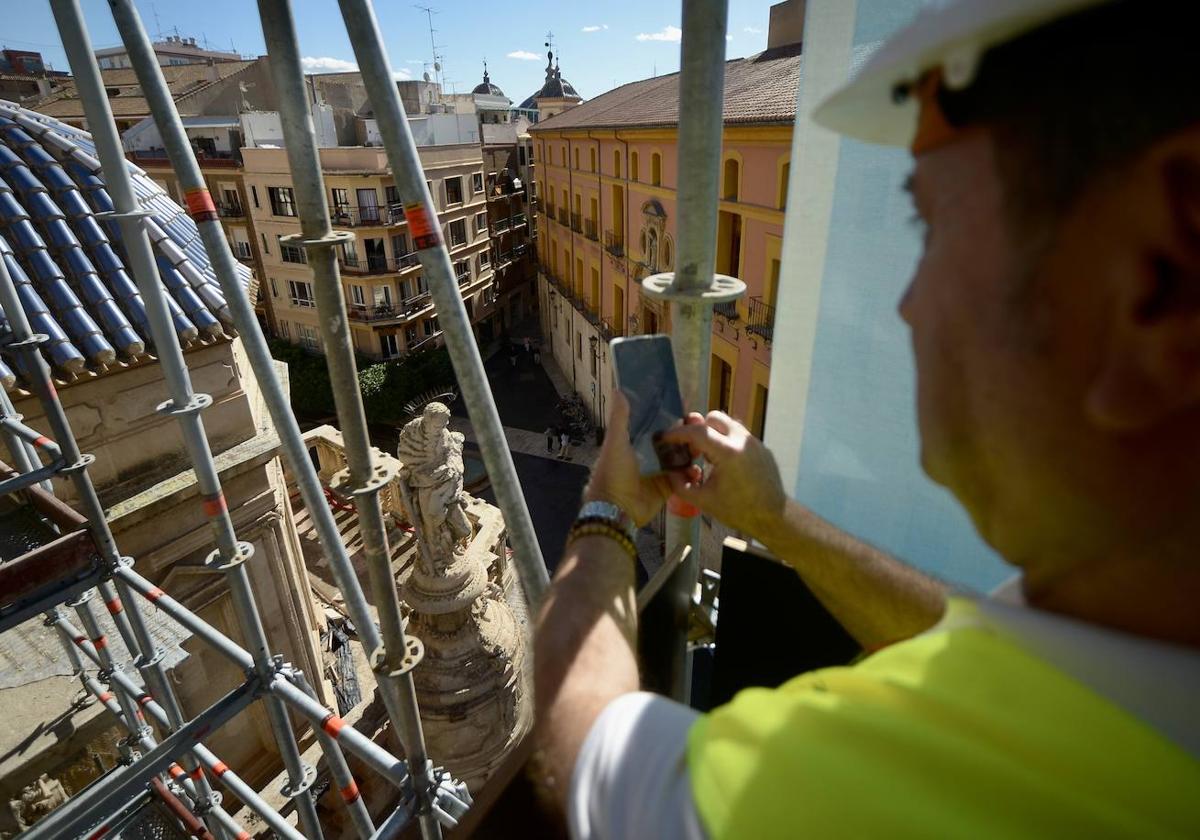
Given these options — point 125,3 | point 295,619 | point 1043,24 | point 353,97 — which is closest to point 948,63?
point 1043,24

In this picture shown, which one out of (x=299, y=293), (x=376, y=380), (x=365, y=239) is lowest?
(x=376, y=380)

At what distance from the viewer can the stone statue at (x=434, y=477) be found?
5.23m

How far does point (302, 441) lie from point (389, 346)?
73.4 feet

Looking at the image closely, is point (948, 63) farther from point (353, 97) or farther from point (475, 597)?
point (353, 97)

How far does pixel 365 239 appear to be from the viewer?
72.1 feet

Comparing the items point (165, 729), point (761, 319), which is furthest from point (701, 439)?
point (761, 319)

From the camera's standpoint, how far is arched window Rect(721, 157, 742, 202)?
38.2 feet

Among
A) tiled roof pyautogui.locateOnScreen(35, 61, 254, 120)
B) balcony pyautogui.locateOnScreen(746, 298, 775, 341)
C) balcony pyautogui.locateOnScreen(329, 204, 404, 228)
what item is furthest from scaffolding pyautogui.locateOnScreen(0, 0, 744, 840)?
tiled roof pyautogui.locateOnScreen(35, 61, 254, 120)

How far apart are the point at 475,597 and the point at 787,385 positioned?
4.34m

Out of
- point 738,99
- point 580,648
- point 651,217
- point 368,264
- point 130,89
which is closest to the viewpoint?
point 580,648

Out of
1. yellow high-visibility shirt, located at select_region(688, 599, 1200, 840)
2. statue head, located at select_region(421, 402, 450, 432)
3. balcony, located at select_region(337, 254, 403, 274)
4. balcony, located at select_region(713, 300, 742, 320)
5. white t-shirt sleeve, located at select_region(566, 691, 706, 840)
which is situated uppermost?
yellow high-visibility shirt, located at select_region(688, 599, 1200, 840)

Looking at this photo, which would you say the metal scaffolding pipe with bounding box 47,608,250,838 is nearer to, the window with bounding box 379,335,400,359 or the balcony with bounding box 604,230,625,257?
the balcony with bounding box 604,230,625,257

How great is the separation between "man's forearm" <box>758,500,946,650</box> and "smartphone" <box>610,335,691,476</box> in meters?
0.38

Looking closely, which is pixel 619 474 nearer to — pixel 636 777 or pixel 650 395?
pixel 650 395
